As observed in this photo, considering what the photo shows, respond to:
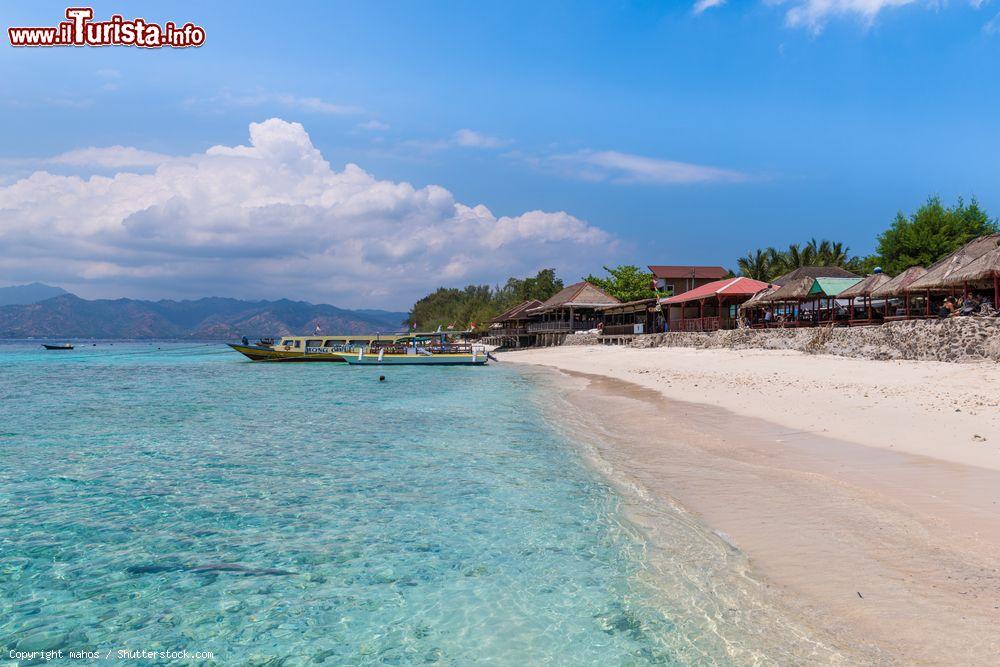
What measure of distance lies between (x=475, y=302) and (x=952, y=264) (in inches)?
3776

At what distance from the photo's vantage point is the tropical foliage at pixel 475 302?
9563cm

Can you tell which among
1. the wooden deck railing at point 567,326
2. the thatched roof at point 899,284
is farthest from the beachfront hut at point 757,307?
the wooden deck railing at point 567,326

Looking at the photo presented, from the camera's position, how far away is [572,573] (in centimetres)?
499

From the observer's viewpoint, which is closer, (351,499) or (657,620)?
(657,620)

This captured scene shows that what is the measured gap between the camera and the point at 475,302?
11375 centimetres

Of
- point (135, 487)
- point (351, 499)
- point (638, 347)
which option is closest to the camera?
point (351, 499)

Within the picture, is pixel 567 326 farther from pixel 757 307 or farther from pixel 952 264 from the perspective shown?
pixel 952 264

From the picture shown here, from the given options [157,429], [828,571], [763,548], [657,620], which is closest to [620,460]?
[763,548]

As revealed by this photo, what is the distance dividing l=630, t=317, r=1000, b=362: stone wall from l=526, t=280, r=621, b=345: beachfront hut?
2341cm

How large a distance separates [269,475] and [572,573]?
5.53 meters

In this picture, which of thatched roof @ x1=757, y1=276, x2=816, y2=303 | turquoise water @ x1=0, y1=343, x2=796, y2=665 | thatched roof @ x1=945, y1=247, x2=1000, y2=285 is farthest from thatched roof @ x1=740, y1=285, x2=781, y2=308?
turquoise water @ x1=0, y1=343, x2=796, y2=665

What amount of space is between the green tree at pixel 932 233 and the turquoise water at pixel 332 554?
41848mm

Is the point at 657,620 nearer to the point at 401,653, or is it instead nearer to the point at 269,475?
the point at 401,653

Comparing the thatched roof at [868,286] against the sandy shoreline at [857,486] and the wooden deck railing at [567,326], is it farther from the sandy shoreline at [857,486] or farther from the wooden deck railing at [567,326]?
the wooden deck railing at [567,326]
